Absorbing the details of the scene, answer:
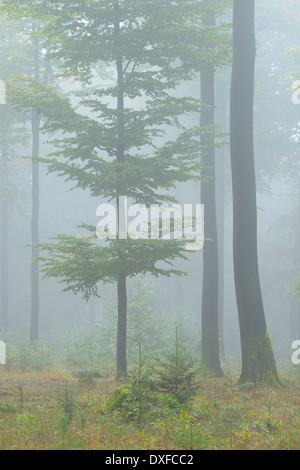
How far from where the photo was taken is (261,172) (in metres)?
26.8

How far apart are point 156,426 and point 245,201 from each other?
222 inches

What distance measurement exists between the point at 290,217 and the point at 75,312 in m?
16.8

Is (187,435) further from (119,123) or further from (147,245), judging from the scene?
(119,123)

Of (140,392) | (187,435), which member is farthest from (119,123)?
(187,435)

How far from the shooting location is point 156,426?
6156mm

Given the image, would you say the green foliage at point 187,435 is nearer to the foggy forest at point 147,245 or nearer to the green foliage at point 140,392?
the foggy forest at point 147,245

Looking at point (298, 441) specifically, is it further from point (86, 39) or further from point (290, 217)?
point (290, 217)

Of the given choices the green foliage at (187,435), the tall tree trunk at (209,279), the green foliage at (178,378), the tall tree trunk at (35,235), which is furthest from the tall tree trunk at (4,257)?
the green foliage at (187,435)

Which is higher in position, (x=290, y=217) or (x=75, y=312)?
(x=290, y=217)

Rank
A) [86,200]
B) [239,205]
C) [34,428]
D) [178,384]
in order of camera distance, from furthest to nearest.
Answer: [86,200], [239,205], [178,384], [34,428]

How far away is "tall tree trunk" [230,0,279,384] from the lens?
9.97m

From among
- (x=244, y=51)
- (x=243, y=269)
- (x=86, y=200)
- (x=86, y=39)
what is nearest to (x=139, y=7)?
(x=86, y=39)

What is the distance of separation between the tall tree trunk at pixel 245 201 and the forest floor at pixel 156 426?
1.69m

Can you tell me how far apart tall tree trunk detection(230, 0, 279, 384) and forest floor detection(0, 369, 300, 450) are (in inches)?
66.4
